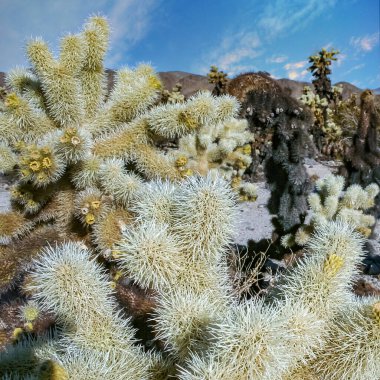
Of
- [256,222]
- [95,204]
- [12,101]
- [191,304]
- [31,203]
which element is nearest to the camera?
[191,304]

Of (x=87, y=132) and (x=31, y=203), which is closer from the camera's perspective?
(x=87, y=132)

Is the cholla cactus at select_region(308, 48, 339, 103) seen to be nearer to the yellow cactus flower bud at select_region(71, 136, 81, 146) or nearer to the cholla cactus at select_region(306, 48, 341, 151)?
the cholla cactus at select_region(306, 48, 341, 151)

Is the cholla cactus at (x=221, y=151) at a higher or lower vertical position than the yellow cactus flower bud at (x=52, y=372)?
higher

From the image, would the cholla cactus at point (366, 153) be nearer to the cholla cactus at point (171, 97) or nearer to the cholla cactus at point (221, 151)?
the cholla cactus at point (221, 151)

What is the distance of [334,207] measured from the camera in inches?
181

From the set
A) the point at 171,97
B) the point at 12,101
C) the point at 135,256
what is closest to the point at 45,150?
the point at 12,101

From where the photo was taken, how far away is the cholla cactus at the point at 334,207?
4.53m

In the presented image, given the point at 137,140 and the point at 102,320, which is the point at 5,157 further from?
the point at 102,320

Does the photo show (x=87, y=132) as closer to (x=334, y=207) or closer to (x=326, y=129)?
(x=334, y=207)

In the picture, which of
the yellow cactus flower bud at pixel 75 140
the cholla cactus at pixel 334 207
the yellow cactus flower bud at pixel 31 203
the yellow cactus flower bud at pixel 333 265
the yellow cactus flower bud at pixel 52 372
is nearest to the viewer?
the yellow cactus flower bud at pixel 52 372

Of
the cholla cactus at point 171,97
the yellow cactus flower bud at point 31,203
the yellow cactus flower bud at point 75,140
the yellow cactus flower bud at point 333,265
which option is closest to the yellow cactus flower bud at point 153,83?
the yellow cactus flower bud at point 75,140

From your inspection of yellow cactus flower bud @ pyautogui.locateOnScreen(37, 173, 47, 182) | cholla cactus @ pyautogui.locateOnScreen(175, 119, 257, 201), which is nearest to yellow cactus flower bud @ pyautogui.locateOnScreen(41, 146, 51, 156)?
yellow cactus flower bud @ pyautogui.locateOnScreen(37, 173, 47, 182)

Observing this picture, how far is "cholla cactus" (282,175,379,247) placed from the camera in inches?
178

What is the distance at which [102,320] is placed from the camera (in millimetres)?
1348
